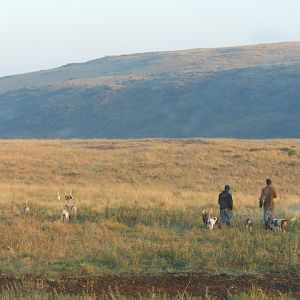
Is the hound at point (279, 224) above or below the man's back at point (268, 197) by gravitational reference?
below

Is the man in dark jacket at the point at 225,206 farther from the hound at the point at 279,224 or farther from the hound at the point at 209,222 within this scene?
the hound at the point at 279,224

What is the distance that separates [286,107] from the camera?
96.7 metres

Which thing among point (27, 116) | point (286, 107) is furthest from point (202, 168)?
point (27, 116)

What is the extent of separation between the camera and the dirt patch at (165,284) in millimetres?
10039

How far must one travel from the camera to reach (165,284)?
1071cm

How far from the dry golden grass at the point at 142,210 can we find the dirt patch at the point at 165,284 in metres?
0.79

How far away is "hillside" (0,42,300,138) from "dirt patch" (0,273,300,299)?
247 feet

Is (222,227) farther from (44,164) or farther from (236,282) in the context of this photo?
(44,164)

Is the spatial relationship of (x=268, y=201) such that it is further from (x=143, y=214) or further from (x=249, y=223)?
(x=143, y=214)

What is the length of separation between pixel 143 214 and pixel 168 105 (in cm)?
8684

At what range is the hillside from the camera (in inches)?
3703

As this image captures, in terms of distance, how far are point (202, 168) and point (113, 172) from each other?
511 centimetres

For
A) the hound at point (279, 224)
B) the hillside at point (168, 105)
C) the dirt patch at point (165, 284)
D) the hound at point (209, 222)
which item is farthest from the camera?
the hillside at point (168, 105)

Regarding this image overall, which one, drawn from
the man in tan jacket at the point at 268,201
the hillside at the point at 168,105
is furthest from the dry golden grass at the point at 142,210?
the hillside at the point at 168,105
